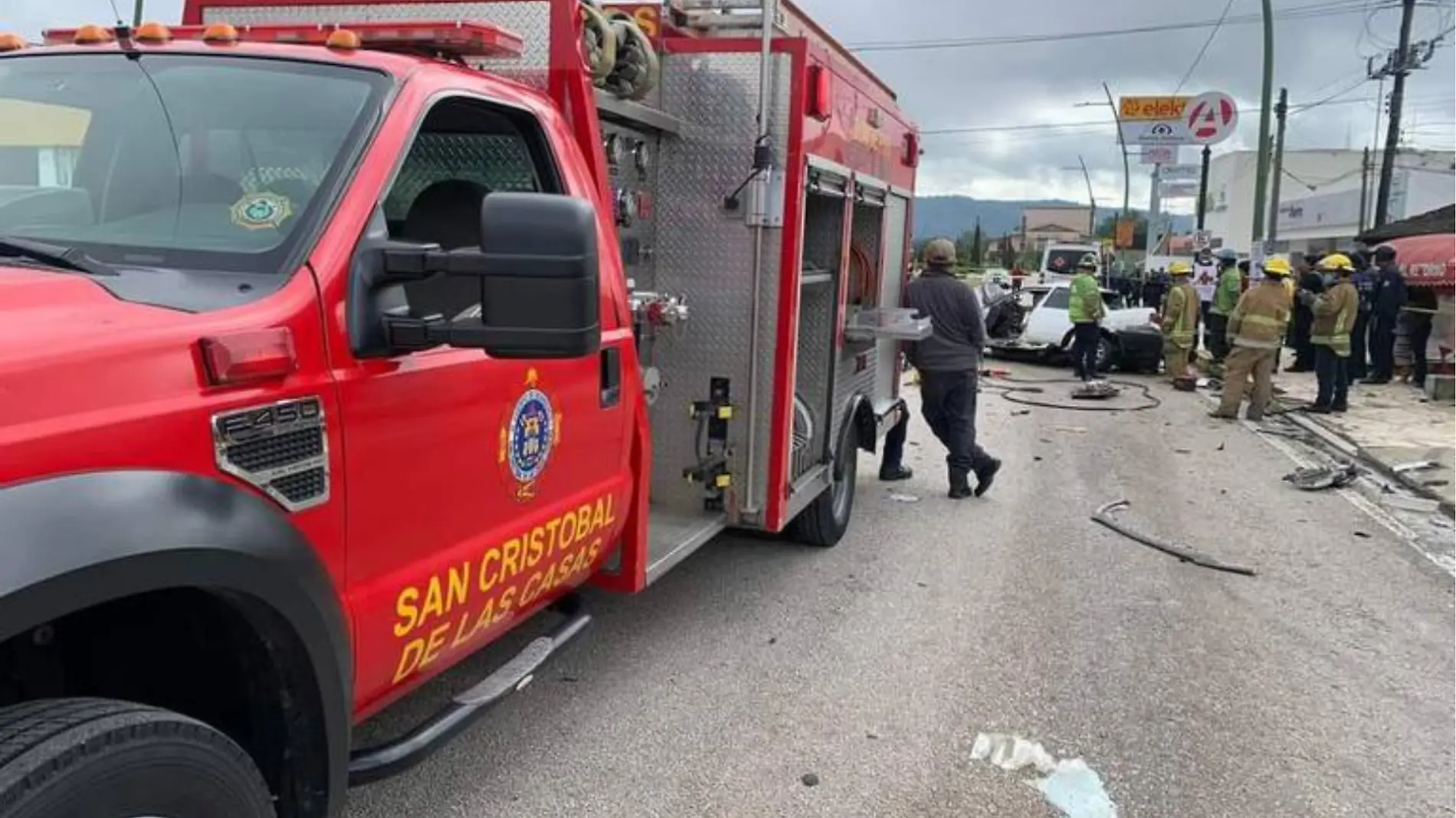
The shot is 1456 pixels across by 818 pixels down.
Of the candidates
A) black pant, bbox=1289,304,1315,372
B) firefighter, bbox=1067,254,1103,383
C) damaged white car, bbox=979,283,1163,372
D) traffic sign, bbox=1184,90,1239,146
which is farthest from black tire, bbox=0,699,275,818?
traffic sign, bbox=1184,90,1239,146

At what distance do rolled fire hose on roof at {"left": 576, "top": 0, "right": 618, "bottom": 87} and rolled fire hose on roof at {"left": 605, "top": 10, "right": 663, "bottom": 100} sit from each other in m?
0.10

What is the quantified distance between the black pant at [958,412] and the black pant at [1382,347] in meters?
11.2

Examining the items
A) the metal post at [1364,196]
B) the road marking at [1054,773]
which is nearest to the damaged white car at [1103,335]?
the road marking at [1054,773]

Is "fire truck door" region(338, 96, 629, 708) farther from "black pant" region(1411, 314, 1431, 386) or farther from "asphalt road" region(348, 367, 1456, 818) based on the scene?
"black pant" region(1411, 314, 1431, 386)

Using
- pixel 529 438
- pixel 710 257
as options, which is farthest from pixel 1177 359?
pixel 529 438

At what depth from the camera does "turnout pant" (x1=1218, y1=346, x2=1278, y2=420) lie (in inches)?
517

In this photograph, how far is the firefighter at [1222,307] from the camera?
18.2 meters

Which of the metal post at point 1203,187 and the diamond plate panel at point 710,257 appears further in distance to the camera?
the metal post at point 1203,187

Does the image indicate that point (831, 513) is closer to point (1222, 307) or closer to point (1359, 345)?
point (1359, 345)

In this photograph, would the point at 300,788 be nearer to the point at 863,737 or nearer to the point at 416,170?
the point at 416,170

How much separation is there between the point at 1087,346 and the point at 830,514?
425 inches

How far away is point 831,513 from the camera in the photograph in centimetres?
652

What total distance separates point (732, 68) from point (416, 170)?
89.8 inches

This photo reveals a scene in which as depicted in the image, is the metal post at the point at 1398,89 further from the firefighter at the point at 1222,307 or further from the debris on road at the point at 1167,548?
the debris on road at the point at 1167,548
